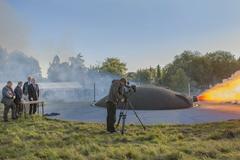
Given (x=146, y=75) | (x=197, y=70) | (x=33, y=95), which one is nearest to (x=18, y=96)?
(x=33, y=95)

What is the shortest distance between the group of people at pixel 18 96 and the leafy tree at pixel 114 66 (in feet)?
179

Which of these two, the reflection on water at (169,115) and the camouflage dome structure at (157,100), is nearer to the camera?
the reflection on water at (169,115)

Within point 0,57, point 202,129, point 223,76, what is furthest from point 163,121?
point 0,57

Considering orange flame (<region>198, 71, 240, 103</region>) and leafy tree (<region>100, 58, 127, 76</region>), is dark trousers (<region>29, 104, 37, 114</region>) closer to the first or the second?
orange flame (<region>198, 71, 240, 103</region>)

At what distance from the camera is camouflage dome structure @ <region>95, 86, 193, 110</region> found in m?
16.6

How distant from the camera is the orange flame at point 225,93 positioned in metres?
20.6

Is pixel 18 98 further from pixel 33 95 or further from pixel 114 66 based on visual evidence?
pixel 114 66

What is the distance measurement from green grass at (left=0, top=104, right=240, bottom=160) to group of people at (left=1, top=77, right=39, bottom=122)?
132 cm

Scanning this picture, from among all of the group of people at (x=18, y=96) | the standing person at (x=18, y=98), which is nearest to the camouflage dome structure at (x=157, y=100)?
the group of people at (x=18, y=96)

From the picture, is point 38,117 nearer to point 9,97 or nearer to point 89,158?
point 9,97

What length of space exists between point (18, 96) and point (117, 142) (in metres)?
7.58

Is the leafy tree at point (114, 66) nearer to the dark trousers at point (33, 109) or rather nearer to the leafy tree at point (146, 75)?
the leafy tree at point (146, 75)

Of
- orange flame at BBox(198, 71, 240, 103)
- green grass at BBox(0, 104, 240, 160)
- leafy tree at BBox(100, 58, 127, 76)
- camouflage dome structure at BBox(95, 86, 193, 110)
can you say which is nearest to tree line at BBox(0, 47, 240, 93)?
leafy tree at BBox(100, 58, 127, 76)

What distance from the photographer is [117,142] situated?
9.72 metres
